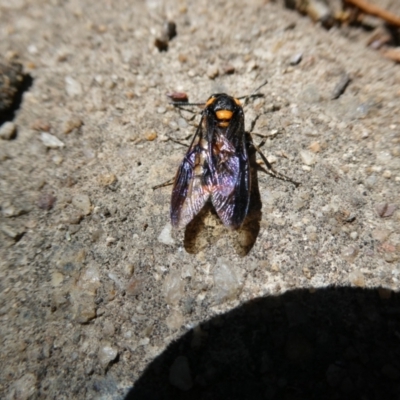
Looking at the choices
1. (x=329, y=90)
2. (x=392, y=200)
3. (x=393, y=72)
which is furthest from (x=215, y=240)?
(x=393, y=72)

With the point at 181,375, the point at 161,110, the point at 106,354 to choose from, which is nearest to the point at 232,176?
the point at 161,110

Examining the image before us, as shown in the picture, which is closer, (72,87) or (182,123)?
(182,123)

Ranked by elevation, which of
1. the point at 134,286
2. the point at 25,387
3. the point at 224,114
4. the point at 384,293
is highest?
the point at 224,114

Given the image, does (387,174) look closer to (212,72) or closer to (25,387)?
(212,72)

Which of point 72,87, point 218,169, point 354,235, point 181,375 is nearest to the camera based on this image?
point 181,375

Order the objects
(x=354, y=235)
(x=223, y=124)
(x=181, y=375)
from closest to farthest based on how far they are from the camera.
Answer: (x=181, y=375), (x=354, y=235), (x=223, y=124)

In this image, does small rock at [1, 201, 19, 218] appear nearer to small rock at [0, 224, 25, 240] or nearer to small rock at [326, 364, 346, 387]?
small rock at [0, 224, 25, 240]

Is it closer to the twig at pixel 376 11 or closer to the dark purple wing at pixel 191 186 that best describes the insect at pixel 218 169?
the dark purple wing at pixel 191 186
